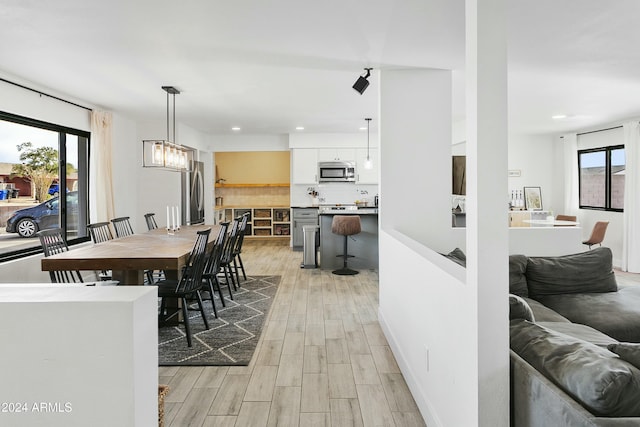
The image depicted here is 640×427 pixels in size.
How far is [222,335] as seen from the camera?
4.15 m

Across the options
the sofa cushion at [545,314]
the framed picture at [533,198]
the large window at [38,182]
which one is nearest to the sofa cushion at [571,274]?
the sofa cushion at [545,314]

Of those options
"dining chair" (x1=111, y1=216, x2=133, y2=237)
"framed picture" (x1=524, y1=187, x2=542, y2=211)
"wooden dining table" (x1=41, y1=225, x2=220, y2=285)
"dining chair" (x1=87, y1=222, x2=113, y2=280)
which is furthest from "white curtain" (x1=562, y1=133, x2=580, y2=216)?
"dining chair" (x1=87, y1=222, x2=113, y2=280)

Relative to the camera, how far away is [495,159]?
5.70 feet

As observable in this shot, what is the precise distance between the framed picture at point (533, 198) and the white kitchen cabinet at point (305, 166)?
4494 millimetres

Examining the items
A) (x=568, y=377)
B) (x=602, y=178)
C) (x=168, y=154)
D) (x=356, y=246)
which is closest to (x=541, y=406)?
(x=568, y=377)

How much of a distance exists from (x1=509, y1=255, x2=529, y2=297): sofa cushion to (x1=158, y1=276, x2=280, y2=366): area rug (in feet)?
7.30

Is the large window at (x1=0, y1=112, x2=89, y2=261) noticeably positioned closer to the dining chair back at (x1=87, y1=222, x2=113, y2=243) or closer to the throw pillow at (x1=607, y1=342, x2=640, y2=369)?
the dining chair back at (x1=87, y1=222, x2=113, y2=243)

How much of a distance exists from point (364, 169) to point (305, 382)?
709 cm

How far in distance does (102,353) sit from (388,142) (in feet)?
11.3

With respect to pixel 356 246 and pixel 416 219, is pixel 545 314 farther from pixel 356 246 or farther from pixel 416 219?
pixel 356 246

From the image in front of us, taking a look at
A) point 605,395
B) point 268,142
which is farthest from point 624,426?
point 268,142

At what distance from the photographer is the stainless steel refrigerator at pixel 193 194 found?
8406 millimetres

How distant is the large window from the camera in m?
4.87

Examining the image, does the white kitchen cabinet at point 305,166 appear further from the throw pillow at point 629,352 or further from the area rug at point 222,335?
the throw pillow at point 629,352
